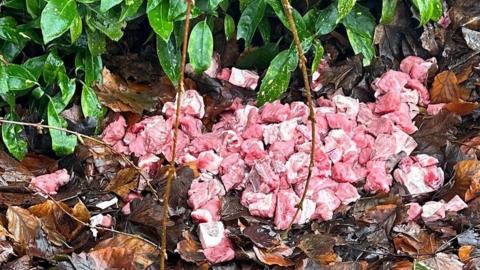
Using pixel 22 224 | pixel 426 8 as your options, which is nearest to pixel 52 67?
pixel 22 224

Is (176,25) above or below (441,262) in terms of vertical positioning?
above

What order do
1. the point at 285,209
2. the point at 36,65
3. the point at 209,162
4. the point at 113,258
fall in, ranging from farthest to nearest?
the point at 36,65
the point at 209,162
the point at 285,209
the point at 113,258

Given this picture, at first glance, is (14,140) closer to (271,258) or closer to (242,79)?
(242,79)

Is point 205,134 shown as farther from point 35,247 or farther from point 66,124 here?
point 35,247

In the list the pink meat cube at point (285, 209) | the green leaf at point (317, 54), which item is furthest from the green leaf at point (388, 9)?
the pink meat cube at point (285, 209)

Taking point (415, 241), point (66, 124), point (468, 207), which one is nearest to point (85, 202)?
point (66, 124)

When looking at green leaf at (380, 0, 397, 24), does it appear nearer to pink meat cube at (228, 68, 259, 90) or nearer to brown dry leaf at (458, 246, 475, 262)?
pink meat cube at (228, 68, 259, 90)
